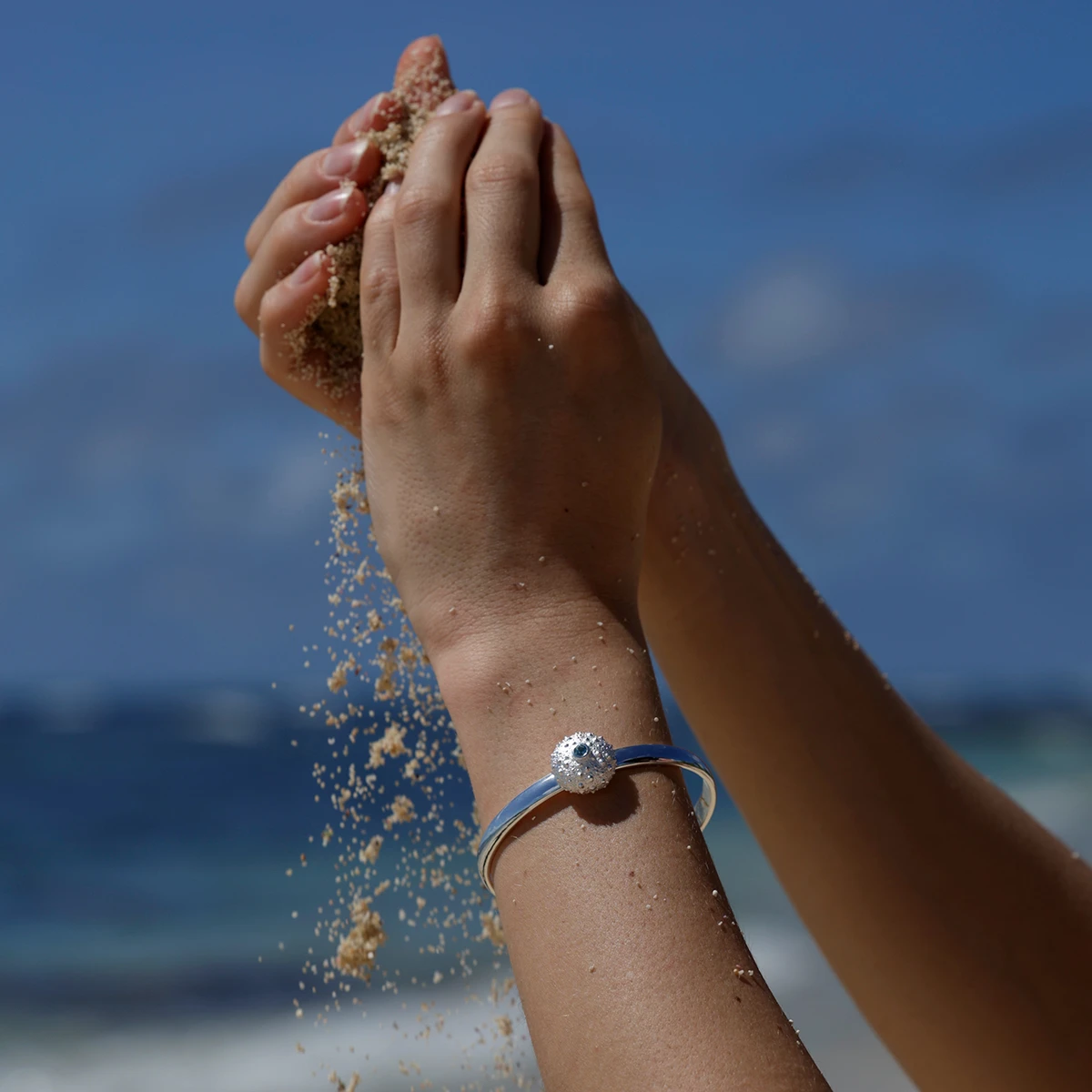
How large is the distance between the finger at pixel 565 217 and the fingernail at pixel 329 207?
0.85 ft

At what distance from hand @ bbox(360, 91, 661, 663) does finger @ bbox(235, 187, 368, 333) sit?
169mm

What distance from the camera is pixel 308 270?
1496 mm

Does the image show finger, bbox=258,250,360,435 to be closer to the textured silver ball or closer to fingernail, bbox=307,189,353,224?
fingernail, bbox=307,189,353,224

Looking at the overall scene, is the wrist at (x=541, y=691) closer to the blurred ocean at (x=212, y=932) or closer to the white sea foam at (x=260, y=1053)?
the blurred ocean at (x=212, y=932)

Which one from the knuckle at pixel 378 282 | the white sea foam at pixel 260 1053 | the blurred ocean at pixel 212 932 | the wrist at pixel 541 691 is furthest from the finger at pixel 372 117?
the white sea foam at pixel 260 1053

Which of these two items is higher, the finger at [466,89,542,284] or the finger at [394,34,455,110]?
the finger at [394,34,455,110]

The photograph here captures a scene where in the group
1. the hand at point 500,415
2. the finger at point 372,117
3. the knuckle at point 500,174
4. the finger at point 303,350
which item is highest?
the finger at point 372,117

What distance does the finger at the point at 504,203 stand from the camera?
1.25 m

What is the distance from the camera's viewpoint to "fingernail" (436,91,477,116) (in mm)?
1462

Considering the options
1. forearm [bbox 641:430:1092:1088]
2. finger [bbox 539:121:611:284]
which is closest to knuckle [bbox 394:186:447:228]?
finger [bbox 539:121:611:284]

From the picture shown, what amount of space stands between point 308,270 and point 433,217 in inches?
10.4

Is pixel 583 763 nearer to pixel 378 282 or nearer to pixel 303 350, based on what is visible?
pixel 378 282

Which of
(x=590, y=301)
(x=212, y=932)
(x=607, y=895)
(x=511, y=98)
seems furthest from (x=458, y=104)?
(x=212, y=932)

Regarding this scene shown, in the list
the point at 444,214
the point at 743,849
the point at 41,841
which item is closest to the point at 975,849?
the point at 444,214
